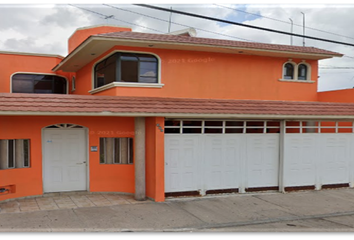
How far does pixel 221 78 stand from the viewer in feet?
35.5

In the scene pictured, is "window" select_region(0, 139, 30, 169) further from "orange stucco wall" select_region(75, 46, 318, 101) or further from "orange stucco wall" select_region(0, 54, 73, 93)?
"orange stucco wall" select_region(0, 54, 73, 93)

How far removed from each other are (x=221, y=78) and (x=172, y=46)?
6.84 feet

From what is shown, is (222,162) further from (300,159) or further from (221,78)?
(221,78)

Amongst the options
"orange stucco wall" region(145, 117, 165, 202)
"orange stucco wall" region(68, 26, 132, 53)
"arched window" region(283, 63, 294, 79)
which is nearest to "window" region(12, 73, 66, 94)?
"orange stucco wall" region(68, 26, 132, 53)

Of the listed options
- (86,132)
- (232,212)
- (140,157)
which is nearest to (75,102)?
(86,132)

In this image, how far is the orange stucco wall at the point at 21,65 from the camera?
1503 cm

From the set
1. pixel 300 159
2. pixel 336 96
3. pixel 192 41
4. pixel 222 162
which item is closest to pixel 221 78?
pixel 192 41

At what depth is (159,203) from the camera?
8555 millimetres

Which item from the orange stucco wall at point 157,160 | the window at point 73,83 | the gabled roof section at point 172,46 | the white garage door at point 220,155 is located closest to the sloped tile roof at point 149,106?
the orange stucco wall at point 157,160

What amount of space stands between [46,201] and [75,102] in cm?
286

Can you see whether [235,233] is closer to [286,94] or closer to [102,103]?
[102,103]

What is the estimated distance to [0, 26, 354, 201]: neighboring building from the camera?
8.64 meters

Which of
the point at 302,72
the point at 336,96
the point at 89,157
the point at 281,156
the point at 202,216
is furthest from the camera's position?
the point at 336,96

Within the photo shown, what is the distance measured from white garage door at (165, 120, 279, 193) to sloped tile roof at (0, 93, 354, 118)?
0.60 meters
